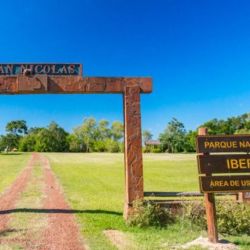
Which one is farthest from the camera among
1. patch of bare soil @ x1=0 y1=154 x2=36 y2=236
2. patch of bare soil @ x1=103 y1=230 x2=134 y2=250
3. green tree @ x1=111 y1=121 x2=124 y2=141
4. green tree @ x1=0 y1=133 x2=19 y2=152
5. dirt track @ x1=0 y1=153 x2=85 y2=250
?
green tree @ x1=111 y1=121 x2=124 y2=141

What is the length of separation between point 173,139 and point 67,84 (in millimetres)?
88560

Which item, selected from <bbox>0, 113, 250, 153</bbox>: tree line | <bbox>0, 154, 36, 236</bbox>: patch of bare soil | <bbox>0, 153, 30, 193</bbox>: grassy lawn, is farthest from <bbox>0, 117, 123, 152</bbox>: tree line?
<bbox>0, 154, 36, 236</bbox>: patch of bare soil

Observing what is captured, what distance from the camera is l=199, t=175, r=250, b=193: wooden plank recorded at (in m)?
7.35

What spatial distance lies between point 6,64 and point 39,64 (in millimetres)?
848

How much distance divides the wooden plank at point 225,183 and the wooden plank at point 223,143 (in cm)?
54

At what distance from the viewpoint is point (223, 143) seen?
7.59 meters

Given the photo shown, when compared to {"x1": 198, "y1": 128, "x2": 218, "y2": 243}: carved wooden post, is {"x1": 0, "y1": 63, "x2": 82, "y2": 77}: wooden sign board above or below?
above

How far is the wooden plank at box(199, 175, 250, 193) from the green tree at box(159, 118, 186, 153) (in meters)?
87.3

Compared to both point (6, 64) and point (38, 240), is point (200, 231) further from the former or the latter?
point (6, 64)

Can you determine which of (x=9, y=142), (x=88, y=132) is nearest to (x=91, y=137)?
(x=88, y=132)

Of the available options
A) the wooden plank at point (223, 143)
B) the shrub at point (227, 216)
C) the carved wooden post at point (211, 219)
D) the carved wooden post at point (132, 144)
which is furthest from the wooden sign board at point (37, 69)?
the carved wooden post at point (211, 219)

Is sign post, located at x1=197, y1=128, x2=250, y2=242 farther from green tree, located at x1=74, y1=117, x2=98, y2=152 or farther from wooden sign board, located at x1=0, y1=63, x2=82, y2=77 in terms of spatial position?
green tree, located at x1=74, y1=117, x2=98, y2=152

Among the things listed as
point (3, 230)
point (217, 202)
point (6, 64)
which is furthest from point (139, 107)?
point (3, 230)

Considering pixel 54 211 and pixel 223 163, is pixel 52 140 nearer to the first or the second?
pixel 54 211
